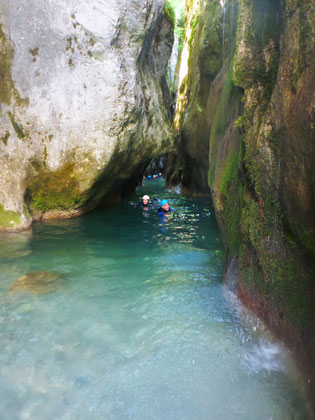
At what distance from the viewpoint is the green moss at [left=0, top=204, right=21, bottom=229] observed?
8961mm

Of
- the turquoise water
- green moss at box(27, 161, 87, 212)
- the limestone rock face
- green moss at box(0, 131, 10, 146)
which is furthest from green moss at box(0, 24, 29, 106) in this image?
the turquoise water

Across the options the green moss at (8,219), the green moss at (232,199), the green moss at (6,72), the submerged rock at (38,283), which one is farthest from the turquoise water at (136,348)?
the green moss at (6,72)

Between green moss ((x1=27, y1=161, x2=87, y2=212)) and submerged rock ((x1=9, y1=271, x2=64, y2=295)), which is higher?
green moss ((x1=27, y1=161, x2=87, y2=212))

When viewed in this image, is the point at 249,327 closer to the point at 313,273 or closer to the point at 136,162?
the point at 313,273

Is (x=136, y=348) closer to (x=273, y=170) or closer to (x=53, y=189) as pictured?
(x=273, y=170)

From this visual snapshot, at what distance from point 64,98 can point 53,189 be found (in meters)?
2.66

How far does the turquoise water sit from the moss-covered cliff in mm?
386

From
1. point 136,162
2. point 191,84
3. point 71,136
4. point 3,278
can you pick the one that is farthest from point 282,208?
point 191,84

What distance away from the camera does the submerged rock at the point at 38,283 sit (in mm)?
5328

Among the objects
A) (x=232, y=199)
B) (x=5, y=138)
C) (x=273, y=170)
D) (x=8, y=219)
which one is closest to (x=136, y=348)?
(x=273, y=170)

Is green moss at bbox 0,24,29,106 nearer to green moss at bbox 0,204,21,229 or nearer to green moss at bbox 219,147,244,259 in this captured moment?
green moss at bbox 0,204,21,229

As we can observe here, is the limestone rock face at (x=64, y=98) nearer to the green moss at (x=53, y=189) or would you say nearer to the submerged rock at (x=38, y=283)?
the green moss at (x=53, y=189)

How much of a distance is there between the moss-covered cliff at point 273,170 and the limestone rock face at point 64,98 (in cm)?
497

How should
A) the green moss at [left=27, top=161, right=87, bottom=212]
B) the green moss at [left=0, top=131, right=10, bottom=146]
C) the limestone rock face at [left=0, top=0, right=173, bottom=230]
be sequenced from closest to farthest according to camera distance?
the green moss at [left=0, top=131, right=10, bottom=146] → the limestone rock face at [left=0, top=0, right=173, bottom=230] → the green moss at [left=27, top=161, right=87, bottom=212]
